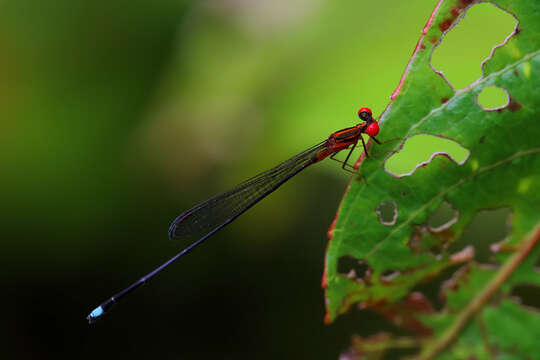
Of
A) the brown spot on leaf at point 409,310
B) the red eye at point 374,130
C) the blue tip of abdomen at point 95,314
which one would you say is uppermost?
the blue tip of abdomen at point 95,314

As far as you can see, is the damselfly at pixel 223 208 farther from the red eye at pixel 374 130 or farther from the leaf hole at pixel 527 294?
the leaf hole at pixel 527 294

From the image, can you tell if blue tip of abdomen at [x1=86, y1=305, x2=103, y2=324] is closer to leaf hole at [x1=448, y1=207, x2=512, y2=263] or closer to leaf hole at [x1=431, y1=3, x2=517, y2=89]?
leaf hole at [x1=448, y1=207, x2=512, y2=263]

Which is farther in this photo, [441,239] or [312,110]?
[312,110]

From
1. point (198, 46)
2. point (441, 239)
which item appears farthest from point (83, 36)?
point (441, 239)

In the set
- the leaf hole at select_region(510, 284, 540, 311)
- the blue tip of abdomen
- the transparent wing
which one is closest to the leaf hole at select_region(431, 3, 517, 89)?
the leaf hole at select_region(510, 284, 540, 311)

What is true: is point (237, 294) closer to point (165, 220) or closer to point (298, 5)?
point (165, 220)

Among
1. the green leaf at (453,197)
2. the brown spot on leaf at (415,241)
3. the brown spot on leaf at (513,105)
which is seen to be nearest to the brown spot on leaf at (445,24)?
the green leaf at (453,197)
